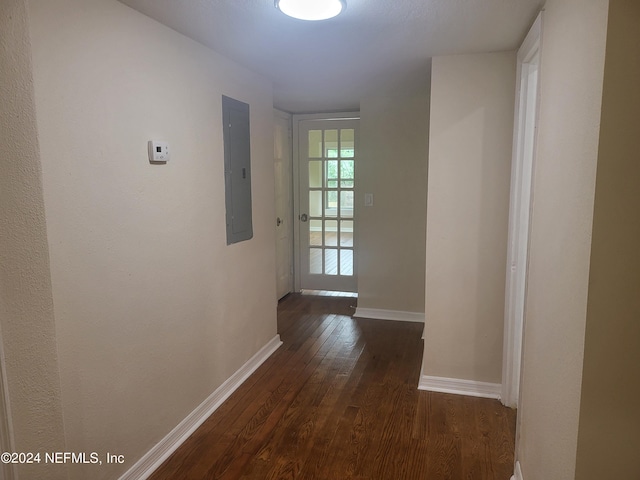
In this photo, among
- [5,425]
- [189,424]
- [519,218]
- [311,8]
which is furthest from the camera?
[519,218]

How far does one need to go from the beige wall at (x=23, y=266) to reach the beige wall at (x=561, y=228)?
61.3 inches

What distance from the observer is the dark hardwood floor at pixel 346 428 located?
217 centimetres

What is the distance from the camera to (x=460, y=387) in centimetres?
296

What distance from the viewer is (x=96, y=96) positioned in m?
1.79

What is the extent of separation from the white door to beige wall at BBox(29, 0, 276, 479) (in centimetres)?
196

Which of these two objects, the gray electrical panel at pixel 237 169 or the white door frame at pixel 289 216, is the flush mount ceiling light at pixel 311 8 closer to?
the gray electrical panel at pixel 237 169

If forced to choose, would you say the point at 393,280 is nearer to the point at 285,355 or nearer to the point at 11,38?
the point at 285,355

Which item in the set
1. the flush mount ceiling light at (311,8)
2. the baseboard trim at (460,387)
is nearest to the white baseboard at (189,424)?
the baseboard trim at (460,387)

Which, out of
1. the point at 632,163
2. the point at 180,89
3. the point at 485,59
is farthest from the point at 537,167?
the point at 180,89

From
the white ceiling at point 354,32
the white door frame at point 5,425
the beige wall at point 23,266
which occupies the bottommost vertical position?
the white door frame at point 5,425

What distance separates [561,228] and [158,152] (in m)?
1.72

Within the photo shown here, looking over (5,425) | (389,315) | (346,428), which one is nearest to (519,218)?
(346,428)

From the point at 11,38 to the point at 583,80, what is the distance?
1601mm

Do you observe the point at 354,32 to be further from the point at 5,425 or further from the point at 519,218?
the point at 5,425
